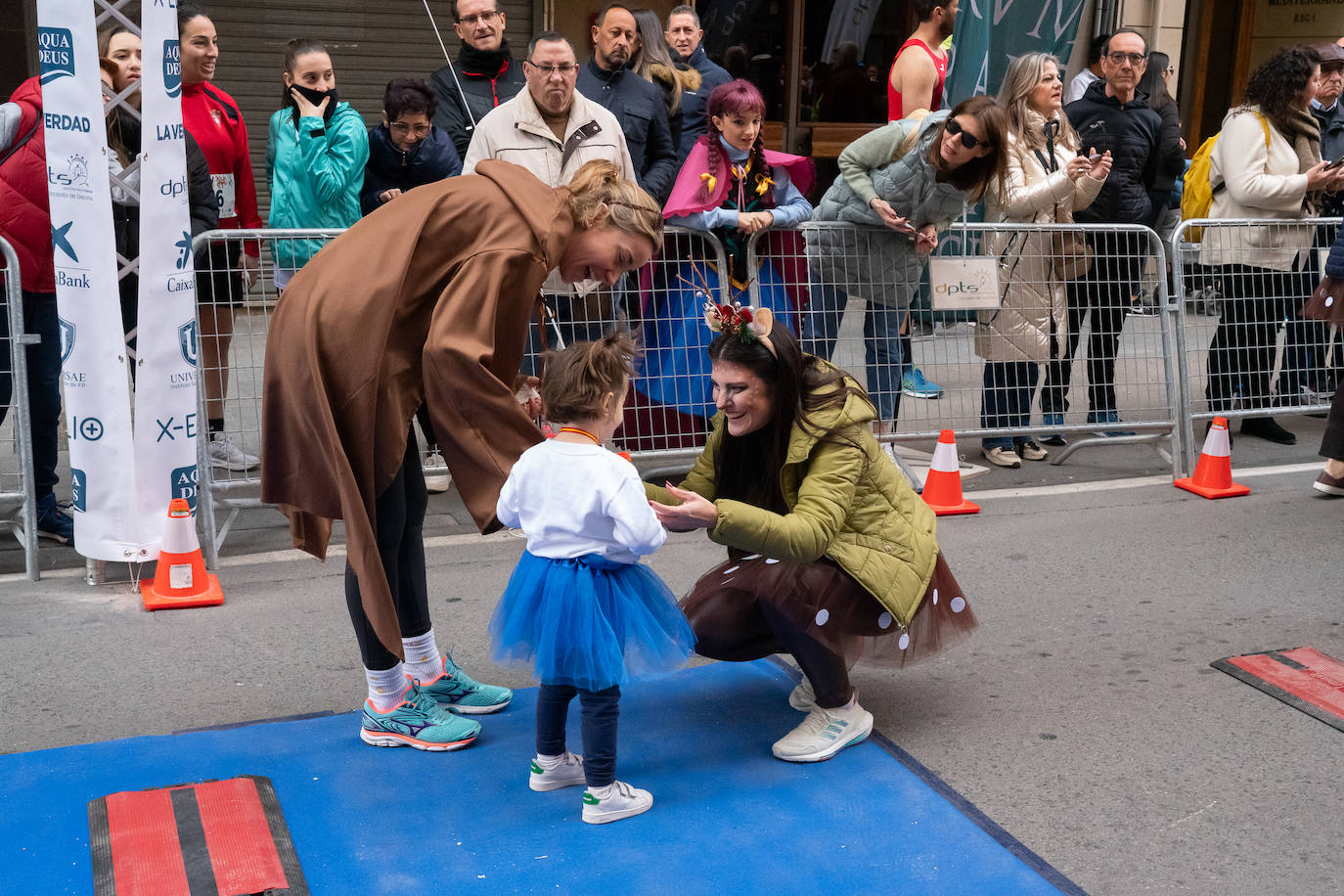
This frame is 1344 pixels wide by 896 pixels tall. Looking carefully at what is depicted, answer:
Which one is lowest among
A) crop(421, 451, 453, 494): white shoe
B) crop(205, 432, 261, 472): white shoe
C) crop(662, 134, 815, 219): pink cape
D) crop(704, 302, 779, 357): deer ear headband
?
crop(421, 451, 453, 494): white shoe

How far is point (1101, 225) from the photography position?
251 inches

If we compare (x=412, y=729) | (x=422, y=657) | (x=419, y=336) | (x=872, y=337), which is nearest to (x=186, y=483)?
(x=422, y=657)

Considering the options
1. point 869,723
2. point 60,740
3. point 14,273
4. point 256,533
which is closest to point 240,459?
point 256,533

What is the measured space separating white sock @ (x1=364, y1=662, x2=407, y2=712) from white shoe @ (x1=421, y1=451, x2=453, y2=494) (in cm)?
216

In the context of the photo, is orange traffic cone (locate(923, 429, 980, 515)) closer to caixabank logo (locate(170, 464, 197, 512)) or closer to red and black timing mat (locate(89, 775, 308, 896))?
caixabank logo (locate(170, 464, 197, 512))

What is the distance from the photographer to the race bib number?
6.00 m

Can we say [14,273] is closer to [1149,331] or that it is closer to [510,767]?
[510,767]

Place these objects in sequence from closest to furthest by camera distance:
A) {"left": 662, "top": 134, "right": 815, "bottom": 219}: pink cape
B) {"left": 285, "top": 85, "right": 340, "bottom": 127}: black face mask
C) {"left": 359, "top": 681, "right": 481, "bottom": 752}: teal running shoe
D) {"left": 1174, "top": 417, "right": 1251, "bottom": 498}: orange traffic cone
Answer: {"left": 359, "top": 681, "right": 481, "bottom": 752}: teal running shoe < {"left": 662, "top": 134, "right": 815, "bottom": 219}: pink cape < {"left": 285, "top": 85, "right": 340, "bottom": 127}: black face mask < {"left": 1174, "top": 417, "right": 1251, "bottom": 498}: orange traffic cone

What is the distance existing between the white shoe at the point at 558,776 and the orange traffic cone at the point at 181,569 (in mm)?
1964

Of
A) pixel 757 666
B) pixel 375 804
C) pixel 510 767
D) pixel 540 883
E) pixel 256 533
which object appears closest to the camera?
pixel 540 883

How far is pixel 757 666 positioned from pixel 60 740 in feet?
6.99

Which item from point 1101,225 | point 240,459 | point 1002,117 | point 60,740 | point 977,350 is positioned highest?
point 1002,117

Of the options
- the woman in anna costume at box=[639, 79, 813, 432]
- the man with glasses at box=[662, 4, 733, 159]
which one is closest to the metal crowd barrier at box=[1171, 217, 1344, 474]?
the woman in anna costume at box=[639, 79, 813, 432]

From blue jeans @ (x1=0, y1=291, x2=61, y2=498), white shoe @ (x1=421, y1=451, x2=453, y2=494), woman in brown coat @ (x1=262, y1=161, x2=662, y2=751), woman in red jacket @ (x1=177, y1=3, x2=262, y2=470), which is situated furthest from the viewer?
white shoe @ (x1=421, y1=451, x2=453, y2=494)
